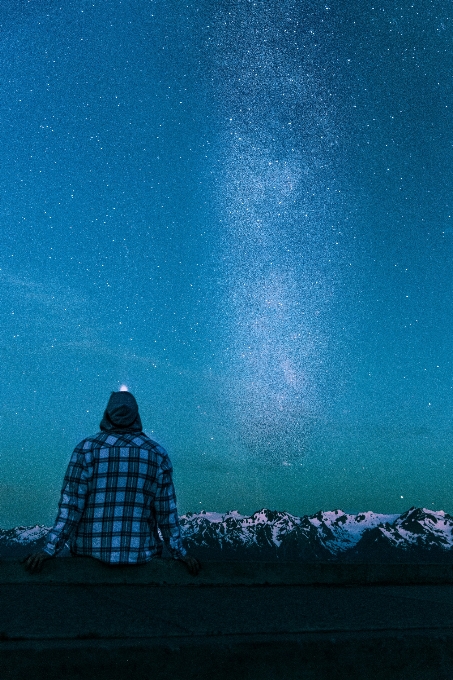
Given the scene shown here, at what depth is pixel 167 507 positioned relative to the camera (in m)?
5.54

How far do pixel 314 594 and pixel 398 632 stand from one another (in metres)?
1.95

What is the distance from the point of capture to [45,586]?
17.2 feet

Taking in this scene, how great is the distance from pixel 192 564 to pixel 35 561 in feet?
4.51

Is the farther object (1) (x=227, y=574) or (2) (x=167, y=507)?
(1) (x=227, y=574)

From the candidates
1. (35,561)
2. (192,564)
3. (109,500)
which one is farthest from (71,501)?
(192,564)

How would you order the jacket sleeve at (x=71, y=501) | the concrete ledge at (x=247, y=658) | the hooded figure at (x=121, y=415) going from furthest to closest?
the hooded figure at (x=121, y=415), the jacket sleeve at (x=71, y=501), the concrete ledge at (x=247, y=658)

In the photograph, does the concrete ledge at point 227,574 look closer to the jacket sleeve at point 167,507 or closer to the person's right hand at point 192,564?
the person's right hand at point 192,564

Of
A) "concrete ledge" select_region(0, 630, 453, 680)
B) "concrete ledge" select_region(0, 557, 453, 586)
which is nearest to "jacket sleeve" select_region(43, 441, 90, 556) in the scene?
"concrete ledge" select_region(0, 557, 453, 586)

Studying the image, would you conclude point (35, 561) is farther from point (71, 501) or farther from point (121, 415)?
point (121, 415)

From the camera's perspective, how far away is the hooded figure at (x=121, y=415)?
5.49 metres

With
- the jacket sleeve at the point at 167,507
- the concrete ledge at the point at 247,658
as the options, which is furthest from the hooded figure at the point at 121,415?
the concrete ledge at the point at 247,658

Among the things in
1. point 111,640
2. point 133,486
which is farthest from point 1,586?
point 111,640

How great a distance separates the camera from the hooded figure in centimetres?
549

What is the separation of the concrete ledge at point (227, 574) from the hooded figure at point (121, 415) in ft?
3.78
